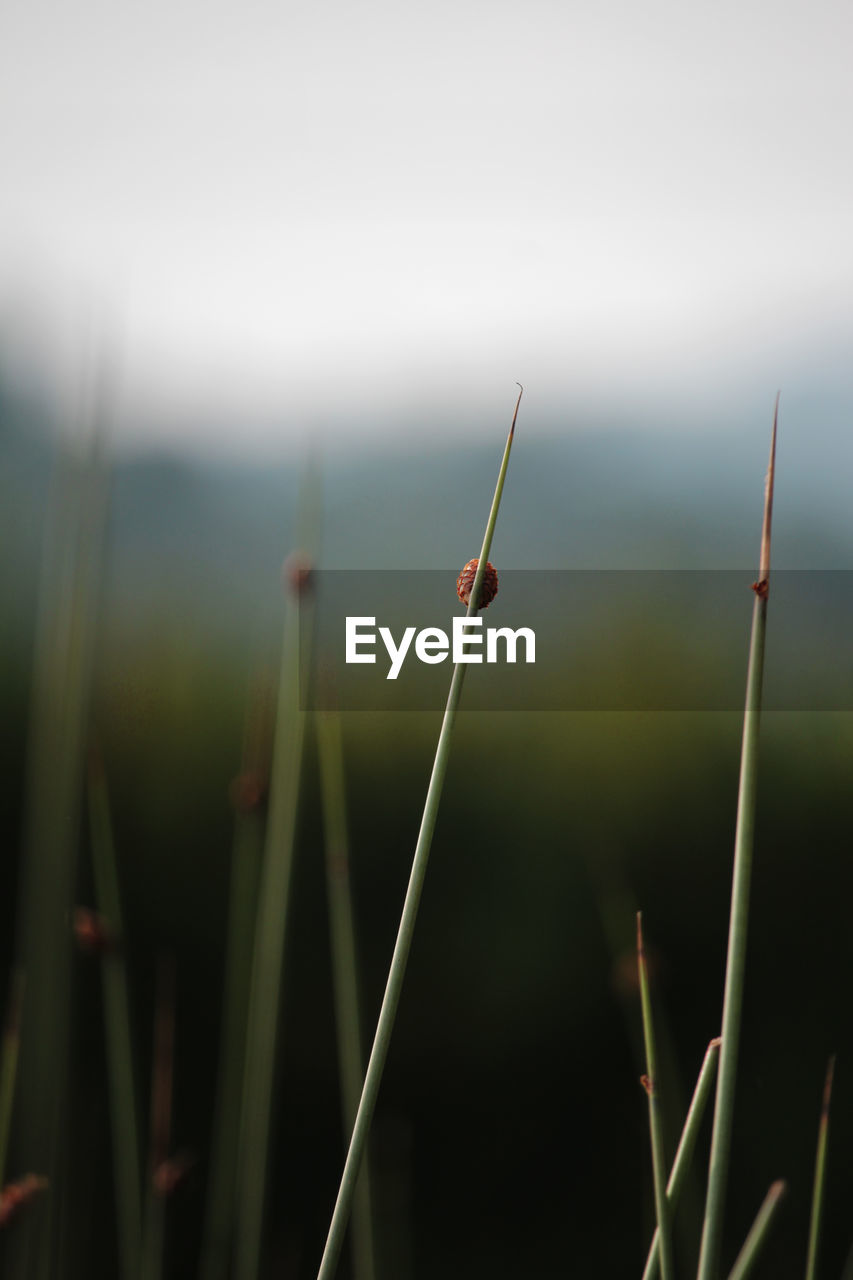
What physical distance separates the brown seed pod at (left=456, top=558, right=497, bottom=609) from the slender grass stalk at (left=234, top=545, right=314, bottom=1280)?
205 millimetres

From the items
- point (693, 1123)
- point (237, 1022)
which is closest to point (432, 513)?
point (237, 1022)

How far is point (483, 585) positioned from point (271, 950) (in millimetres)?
337

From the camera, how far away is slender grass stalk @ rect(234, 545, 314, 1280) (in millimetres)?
536

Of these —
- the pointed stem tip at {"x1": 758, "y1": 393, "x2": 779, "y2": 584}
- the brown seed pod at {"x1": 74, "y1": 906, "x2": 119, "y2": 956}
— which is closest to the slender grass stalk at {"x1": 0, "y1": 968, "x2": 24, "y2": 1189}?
the brown seed pod at {"x1": 74, "y1": 906, "x2": 119, "y2": 956}

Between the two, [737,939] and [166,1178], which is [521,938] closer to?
[166,1178]

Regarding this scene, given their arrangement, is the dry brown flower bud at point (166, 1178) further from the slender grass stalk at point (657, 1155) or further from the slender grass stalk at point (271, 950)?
the slender grass stalk at point (657, 1155)

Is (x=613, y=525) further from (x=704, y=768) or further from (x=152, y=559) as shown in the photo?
(x=152, y=559)

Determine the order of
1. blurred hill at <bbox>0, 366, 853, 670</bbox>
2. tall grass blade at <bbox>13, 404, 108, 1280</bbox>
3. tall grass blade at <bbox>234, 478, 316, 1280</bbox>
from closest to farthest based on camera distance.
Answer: tall grass blade at <bbox>13, 404, 108, 1280</bbox> < tall grass blade at <bbox>234, 478, 316, 1280</bbox> < blurred hill at <bbox>0, 366, 853, 670</bbox>

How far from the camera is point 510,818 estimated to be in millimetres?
1472

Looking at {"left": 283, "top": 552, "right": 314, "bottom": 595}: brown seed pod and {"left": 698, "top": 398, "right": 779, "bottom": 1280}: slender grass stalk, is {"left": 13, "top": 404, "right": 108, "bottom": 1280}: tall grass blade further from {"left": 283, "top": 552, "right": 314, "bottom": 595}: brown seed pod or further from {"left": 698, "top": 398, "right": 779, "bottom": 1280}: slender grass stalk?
{"left": 698, "top": 398, "right": 779, "bottom": 1280}: slender grass stalk

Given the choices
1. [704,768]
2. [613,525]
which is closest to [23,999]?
[704,768]

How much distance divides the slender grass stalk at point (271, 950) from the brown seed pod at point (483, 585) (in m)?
0.21

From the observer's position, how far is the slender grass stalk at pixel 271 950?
536 mm

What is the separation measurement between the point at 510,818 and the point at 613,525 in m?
0.70
